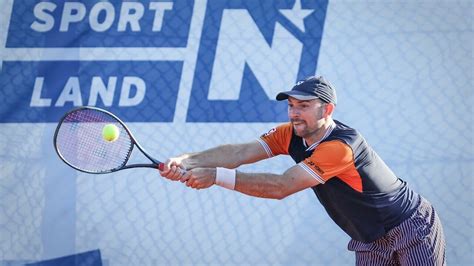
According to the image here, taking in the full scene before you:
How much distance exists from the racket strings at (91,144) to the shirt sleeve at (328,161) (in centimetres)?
98

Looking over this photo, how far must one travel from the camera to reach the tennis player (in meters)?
3.91

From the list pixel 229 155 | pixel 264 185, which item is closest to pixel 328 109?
pixel 264 185

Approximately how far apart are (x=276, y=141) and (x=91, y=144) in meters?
1.06

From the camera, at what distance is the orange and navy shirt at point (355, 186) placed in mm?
3930

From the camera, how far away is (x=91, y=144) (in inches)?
179

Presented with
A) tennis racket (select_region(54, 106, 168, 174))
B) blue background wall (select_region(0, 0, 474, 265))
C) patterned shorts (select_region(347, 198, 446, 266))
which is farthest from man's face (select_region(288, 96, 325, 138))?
blue background wall (select_region(0, 0, 474, 265))

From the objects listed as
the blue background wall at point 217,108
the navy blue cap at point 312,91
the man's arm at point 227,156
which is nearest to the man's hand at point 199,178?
the man's arm at point 227,156

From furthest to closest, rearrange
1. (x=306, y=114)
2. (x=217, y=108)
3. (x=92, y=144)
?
(x=217, y=108), (x=92, y=144), (x=306, y=114)

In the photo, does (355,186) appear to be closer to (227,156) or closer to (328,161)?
(328,161)

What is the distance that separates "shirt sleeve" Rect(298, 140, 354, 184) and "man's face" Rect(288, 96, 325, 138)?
0.46ft

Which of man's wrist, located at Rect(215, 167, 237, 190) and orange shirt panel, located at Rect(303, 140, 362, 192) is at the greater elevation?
orange shirt panel, located at Rect(303, 140, 362, 192)

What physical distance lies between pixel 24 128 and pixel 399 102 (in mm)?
2536

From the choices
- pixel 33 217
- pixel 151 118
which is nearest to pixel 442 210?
pixel 151 118

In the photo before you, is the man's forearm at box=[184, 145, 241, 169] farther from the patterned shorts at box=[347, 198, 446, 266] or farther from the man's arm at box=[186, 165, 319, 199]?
the patterned shorts at box=[347, 198, 446, 266]
